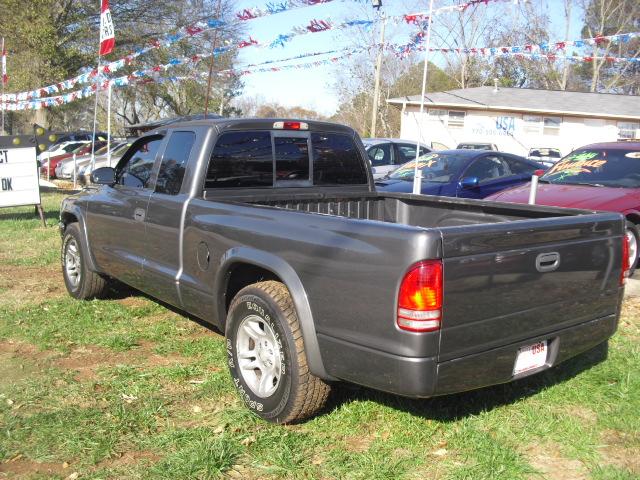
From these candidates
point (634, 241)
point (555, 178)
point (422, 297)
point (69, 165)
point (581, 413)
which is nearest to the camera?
point (422, 297)

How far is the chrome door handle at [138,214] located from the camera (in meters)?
4.87

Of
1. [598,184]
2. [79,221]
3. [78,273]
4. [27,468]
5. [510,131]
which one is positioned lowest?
[27,468]

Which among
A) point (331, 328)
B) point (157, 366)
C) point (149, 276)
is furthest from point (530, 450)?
point (149, 276)

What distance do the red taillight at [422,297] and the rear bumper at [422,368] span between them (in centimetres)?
17

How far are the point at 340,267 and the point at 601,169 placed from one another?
19.9ft

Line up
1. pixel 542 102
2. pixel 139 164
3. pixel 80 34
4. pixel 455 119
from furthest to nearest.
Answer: pixel 455 119 → pixel 542 102 → pixel 80 34 → pixel 139 164

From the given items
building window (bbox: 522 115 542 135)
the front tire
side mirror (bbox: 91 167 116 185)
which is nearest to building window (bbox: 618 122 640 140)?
building window (bbox: 522 115 542 135)

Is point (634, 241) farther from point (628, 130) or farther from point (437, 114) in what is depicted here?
point (437, 114)

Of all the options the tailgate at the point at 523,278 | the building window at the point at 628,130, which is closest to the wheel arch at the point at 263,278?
the tailgate at the point at 523,278

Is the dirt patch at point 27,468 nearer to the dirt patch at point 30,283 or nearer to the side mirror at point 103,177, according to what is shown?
the side mirror at point 103,177

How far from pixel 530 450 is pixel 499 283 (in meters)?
1.03

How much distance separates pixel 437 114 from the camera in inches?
1184

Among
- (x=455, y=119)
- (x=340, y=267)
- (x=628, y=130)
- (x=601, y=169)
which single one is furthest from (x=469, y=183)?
(x=628, y=130)

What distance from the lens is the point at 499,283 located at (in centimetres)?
299
